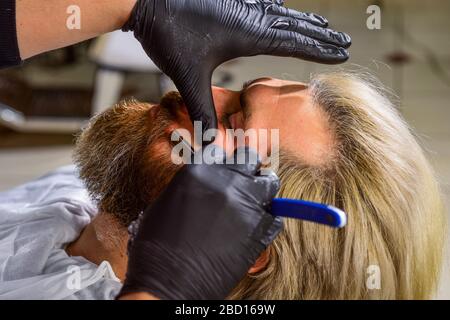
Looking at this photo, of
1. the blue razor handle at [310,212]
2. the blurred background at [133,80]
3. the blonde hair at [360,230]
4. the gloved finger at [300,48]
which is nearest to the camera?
the blue razor handle at [310,212]

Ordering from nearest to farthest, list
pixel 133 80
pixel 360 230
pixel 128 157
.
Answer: pixel 360 230 < pixel 128 157 < pixel 133 80

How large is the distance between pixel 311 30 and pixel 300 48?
0.14ft

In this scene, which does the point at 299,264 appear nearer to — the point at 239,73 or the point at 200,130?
the point at 200,130

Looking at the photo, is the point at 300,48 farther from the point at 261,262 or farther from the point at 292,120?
the point at 261,262

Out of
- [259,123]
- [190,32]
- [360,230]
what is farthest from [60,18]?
[360,230]

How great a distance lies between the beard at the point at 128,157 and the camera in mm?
1329

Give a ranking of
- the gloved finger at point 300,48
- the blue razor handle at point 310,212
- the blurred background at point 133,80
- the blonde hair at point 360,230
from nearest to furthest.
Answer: the blue razor handle at point 310,212, the blonde hair at point 360,230, the gloved finger at point 300,48, the blurred background at point 133,80

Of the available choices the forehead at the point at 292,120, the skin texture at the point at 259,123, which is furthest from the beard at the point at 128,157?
the forehead at the point at 292,120

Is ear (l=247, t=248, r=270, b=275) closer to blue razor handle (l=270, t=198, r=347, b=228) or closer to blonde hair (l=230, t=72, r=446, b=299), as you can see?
blonde hair (l=230, t=72, r=446, b=299)

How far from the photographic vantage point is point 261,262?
51.2 inches

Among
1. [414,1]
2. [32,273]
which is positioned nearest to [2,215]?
[32,273]

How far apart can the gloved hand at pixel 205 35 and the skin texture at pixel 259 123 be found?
0.19 ft

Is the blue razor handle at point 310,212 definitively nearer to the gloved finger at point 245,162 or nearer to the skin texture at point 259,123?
the gloved finger at point 245,162

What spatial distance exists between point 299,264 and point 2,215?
2.30 ft
